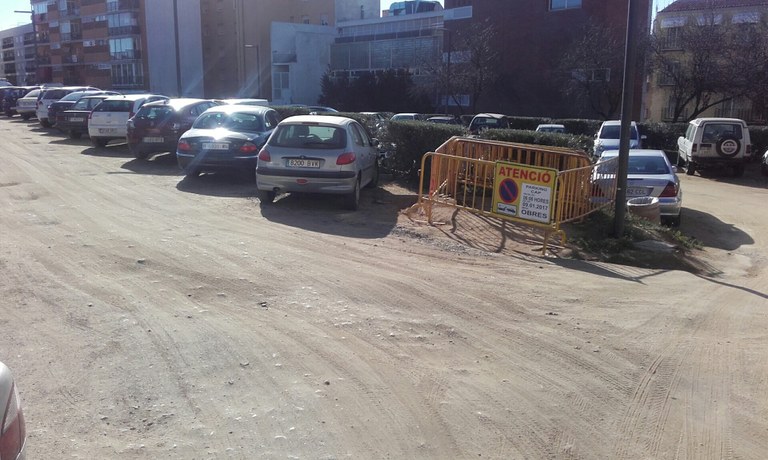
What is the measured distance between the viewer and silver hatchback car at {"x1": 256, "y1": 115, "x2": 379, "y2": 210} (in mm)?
10961

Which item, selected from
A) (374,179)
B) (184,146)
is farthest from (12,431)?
(184,146)

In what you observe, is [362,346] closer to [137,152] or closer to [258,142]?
[258,142]

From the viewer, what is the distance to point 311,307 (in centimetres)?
611

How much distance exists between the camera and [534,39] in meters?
45.8

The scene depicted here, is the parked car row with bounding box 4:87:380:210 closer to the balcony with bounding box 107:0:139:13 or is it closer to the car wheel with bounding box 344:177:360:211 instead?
the car wheel with bounding box 344:177:360:211

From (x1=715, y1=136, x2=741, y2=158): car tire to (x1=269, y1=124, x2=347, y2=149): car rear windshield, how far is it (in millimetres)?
15713

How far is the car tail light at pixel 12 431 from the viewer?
95.7 inches

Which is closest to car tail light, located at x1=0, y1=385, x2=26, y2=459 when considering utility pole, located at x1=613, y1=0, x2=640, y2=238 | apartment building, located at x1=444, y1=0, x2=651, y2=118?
utility pole, located at x1=613, y1=0, x2=640, y2=238

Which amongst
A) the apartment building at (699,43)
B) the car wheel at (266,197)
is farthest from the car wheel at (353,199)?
the apartment building at (699,43)

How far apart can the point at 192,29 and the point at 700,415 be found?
249ft

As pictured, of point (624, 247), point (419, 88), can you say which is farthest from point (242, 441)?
point (419, 88)

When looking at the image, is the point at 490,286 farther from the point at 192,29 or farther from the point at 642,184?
the point at 192,29

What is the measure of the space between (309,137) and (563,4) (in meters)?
38.1

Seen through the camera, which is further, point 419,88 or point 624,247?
point 419,88
